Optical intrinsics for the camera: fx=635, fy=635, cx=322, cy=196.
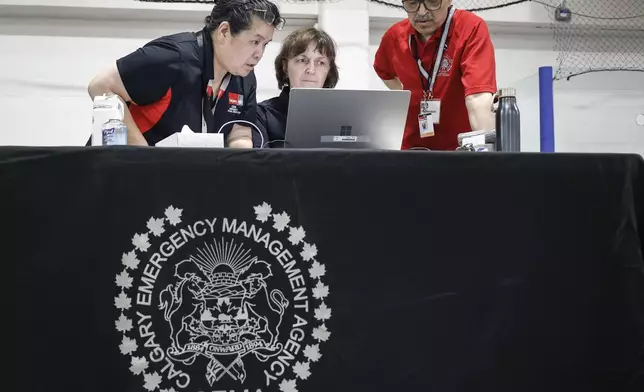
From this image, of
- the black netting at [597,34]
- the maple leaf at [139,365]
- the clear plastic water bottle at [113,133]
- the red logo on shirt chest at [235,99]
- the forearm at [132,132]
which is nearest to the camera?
the maple leaf at [139,365]

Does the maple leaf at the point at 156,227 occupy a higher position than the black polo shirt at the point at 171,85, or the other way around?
the black polo shirt at the point at 171,85

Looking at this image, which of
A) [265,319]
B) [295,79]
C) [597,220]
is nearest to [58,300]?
[265,319]

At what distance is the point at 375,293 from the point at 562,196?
16.5 inches

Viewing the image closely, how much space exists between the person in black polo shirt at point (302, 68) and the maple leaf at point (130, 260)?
1357 millimetres

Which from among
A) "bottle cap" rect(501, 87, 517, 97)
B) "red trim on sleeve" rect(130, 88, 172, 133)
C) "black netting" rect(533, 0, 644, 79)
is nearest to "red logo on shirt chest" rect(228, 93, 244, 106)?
"red trim on sleeve" rect(130, 88, 172, 133)

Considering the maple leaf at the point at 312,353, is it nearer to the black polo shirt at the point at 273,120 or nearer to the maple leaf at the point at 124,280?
the maple leaf at the point at 124,280

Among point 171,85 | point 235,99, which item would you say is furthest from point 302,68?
point 171,85

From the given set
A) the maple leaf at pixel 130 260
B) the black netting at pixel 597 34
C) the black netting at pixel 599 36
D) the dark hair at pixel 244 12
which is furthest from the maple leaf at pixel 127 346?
the black netting at pixel 599 36

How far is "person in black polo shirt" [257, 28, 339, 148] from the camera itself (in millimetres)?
2484

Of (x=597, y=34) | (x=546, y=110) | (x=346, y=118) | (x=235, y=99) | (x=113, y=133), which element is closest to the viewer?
(x=113, y=133)

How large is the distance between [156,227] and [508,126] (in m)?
0.89

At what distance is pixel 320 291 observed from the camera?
1163 millimetres

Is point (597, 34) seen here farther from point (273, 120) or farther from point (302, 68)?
point (273, 120)

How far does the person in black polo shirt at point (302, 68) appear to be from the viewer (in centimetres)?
248
